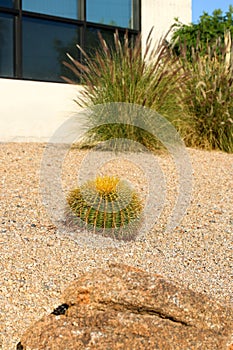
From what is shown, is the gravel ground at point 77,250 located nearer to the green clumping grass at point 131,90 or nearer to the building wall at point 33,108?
the green clumping grass at point 131,90

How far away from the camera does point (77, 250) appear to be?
4.37 m

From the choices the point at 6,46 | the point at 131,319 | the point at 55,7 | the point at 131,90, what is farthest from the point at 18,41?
the point at 131,319

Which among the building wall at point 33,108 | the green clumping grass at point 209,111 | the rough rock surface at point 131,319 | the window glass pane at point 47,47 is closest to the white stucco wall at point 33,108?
the building wall at point 33,108

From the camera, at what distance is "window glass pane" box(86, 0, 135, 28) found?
1062 cm

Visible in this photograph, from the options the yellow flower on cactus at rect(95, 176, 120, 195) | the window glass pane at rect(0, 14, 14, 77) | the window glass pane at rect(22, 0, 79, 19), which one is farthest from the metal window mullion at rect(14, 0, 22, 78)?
the yellow flower on cactus at rect(95, 176, 120, 195)

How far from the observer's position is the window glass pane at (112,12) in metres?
10.6

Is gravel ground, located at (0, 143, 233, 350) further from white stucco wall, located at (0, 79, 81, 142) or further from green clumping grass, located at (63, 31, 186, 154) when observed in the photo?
white stucco wall, located at (0, 79, 81, 142)

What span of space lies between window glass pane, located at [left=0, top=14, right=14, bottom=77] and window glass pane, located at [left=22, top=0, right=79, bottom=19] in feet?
1.33

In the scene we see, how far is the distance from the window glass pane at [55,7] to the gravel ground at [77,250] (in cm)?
408

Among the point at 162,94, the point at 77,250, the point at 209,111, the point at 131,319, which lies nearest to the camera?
the point at 131,319

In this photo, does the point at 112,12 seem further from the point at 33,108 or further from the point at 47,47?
the point at 33,108

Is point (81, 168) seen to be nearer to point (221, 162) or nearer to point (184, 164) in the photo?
point (184, 164)

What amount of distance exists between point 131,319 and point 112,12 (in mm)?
8987

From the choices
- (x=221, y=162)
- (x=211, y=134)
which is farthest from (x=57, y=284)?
(x=211, y=134)
